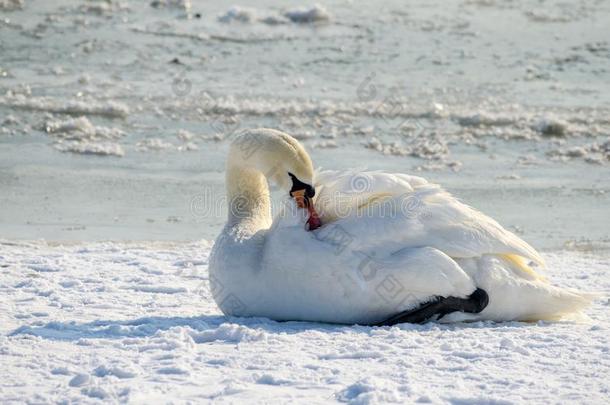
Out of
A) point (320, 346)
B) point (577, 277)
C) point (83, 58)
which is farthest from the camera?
point (83, 58)

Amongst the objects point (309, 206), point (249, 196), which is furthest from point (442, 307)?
point (249, 196)

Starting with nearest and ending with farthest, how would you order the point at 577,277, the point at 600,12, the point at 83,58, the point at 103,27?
the point at 577,277
the point at 83,58
the point at 103,27
the point at 600,12

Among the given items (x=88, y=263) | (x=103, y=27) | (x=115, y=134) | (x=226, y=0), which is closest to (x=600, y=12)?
(x=226, y=0)

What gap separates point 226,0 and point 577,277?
1188cm

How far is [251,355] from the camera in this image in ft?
15.9

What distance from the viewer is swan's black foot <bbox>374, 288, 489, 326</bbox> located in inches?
220

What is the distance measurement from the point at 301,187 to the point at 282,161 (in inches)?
7.6

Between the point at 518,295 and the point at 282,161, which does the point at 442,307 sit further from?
the point at 282,161

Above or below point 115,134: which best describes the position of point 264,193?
above

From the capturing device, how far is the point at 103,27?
1606 centimetres

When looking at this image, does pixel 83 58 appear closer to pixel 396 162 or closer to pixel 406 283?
pixel 396 162

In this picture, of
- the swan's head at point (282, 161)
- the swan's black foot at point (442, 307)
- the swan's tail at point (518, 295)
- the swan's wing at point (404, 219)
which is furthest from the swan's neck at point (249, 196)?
the swan's tail at point (518, 295)

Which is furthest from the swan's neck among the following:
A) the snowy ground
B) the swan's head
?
the snowy ground

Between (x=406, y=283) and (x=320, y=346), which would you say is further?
(x=406, y=283)
